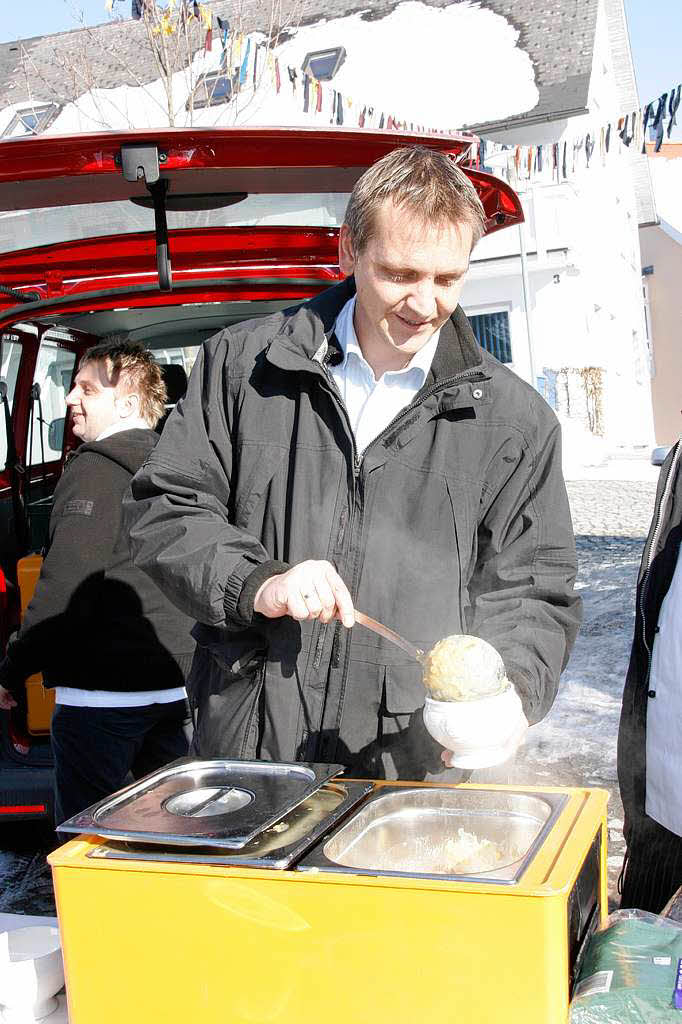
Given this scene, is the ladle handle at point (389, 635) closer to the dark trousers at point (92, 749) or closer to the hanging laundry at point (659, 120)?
the dark trousers at point (92, 749)

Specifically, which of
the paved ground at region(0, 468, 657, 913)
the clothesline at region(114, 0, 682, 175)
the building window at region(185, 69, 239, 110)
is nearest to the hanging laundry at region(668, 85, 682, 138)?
the clothesline at region(114, 0, 682, 175)

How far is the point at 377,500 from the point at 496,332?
18.2 metres

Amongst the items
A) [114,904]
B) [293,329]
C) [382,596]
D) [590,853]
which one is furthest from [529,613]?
[114,904]

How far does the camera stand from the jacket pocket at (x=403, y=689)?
186 cm

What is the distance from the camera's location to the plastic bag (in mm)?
1188

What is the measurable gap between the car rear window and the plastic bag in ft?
7.31

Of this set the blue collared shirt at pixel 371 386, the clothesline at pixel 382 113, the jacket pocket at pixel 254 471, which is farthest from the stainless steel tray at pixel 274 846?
the clothesline at pixel 382 113

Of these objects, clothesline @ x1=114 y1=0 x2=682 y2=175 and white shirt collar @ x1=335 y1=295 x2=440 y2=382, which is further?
clothesline @ x1=114 y1=0 x2=682 y2=175

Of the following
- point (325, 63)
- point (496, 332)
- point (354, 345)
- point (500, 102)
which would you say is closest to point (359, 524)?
point (354, 345)

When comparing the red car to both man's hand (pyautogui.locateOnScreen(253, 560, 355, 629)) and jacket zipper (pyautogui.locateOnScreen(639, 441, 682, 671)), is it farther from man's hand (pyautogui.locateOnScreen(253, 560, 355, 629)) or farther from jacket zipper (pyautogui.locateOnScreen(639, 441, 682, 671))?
man's hand (pyautogui.locateOnScreen(253, 560, 355, 629))

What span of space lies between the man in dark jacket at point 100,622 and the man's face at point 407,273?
1.23m

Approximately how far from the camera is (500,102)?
20.2 m

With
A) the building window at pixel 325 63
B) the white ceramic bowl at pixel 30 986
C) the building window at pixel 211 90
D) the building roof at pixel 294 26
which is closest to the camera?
the white ceramic bowl at pixel 30 986

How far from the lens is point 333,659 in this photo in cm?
187
